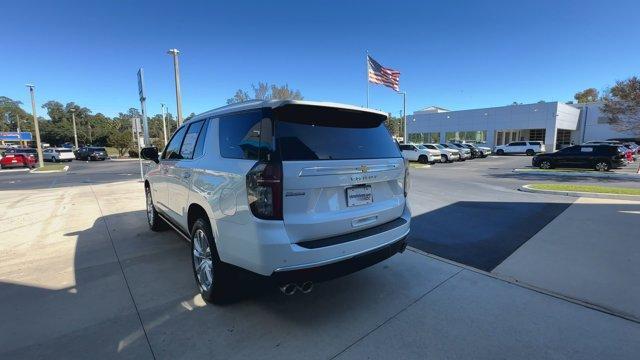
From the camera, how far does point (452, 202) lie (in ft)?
28.6

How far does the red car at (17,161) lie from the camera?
2878cm

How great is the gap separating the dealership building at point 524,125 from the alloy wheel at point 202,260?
48165 millimetres

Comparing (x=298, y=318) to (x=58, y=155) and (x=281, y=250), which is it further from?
(x=58, y=155)

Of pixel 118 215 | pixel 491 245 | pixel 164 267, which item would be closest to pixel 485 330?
pixel 491 245

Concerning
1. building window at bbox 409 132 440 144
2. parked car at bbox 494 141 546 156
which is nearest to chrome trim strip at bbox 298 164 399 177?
parked car at bbox 494 141 546 156

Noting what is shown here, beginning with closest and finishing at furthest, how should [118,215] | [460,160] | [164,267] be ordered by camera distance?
[164,267] → [118,215] → [460,160]

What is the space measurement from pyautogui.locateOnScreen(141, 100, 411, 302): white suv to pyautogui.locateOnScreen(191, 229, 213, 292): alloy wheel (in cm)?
1

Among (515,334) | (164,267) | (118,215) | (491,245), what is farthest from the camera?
(118,215)

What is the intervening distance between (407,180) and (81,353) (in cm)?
338

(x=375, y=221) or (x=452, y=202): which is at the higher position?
(x=375, y=221)

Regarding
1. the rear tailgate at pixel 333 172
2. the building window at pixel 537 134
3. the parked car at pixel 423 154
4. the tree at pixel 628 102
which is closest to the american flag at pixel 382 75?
the parked car at pixel 423 154

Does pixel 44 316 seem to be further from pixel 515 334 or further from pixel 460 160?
pixel 460 160

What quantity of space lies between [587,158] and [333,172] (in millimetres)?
21239

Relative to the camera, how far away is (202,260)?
3.49 meters
